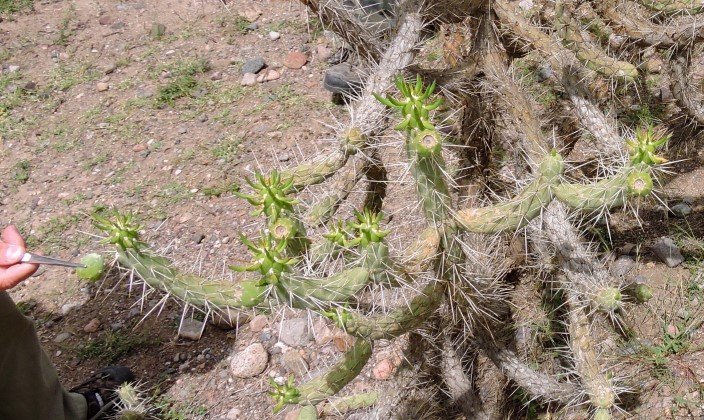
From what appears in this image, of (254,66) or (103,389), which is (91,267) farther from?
(254,66)

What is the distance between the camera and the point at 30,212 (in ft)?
11.8

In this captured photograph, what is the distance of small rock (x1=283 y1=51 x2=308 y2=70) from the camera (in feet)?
13.8

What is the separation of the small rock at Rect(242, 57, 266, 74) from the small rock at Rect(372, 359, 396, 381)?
2.35 metres

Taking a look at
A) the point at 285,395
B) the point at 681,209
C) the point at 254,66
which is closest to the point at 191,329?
the point at 285,395

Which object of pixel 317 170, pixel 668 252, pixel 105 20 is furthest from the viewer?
pixel 105 20

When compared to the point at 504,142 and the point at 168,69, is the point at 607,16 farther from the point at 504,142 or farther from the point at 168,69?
the point at 168,69

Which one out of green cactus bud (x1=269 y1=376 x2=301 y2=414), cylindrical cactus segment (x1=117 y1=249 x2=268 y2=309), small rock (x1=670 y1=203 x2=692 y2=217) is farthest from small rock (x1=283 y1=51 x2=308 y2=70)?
cylindrical cactus segment (x1=117 y1=249 x2=268 y2=309)

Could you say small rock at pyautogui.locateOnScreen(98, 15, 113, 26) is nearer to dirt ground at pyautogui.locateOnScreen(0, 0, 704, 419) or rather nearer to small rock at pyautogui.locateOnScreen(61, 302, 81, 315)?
dirt ground at pyautogui.locateOnScreen(0, 0, 704, 419)

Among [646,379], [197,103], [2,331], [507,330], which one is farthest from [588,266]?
[197,103]

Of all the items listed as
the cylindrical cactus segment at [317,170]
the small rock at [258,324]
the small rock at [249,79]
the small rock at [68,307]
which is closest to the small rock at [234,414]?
the small rock at [258,324]

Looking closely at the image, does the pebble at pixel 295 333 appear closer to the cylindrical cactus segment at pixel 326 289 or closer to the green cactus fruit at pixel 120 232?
the cylindrical cactus segment at pixel 326 289

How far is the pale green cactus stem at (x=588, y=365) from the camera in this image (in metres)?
1.90

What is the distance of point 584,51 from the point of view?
7.65 feet

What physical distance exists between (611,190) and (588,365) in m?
0.85
